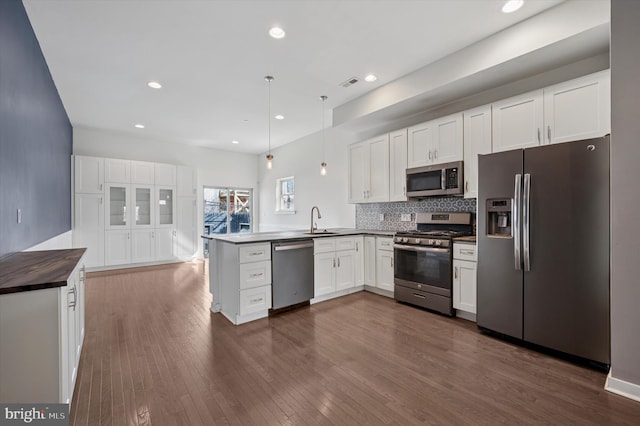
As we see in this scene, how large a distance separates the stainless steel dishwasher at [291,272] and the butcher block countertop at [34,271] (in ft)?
6.05

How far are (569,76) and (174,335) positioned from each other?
15.5ft

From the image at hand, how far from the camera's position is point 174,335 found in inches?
113

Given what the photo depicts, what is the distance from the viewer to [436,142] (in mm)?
3678

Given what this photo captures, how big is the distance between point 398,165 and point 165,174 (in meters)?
5.36

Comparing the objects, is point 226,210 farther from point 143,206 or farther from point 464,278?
point 464,278

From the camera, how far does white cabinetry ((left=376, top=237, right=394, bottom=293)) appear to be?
13.1ft

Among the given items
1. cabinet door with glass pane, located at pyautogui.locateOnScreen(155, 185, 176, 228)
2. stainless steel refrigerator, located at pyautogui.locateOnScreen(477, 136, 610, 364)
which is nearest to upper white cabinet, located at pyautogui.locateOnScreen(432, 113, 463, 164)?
stainless steel refrigerator, located at pyautogui.locateOnScreen(477, 136, 610, 364)

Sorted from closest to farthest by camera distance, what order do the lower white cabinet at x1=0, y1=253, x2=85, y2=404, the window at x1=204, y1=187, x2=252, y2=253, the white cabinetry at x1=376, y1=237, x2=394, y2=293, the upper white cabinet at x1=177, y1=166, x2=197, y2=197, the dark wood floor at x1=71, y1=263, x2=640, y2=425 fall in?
the lower white cabinet at x1=0, y1=253, x2=85, y2=404, the dark wood floor at x1=71, y1=263, x2=640, y2=425, the white cabinetry at x1=376, y1=237, x2=394, y2=293, the upper white cabinet at x1=177, y1=166, x2=197, y2=197, the window at x1=204, y1=187, x2=252, y2=253

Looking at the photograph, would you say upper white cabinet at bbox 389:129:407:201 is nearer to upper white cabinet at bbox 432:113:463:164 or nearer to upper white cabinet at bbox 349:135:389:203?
upper white cabinet at bbox 349:135:389:203

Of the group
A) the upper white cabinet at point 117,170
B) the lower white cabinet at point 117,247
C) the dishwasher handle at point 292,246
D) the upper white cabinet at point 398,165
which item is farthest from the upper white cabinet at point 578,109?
the lower white cabinet at point 117,247

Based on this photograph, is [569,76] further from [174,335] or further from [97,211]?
[97,211]

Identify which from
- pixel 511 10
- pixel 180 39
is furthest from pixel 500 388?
pixel 180 39

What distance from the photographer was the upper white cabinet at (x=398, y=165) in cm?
405

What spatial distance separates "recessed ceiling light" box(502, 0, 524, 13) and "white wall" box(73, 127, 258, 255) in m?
6.82
